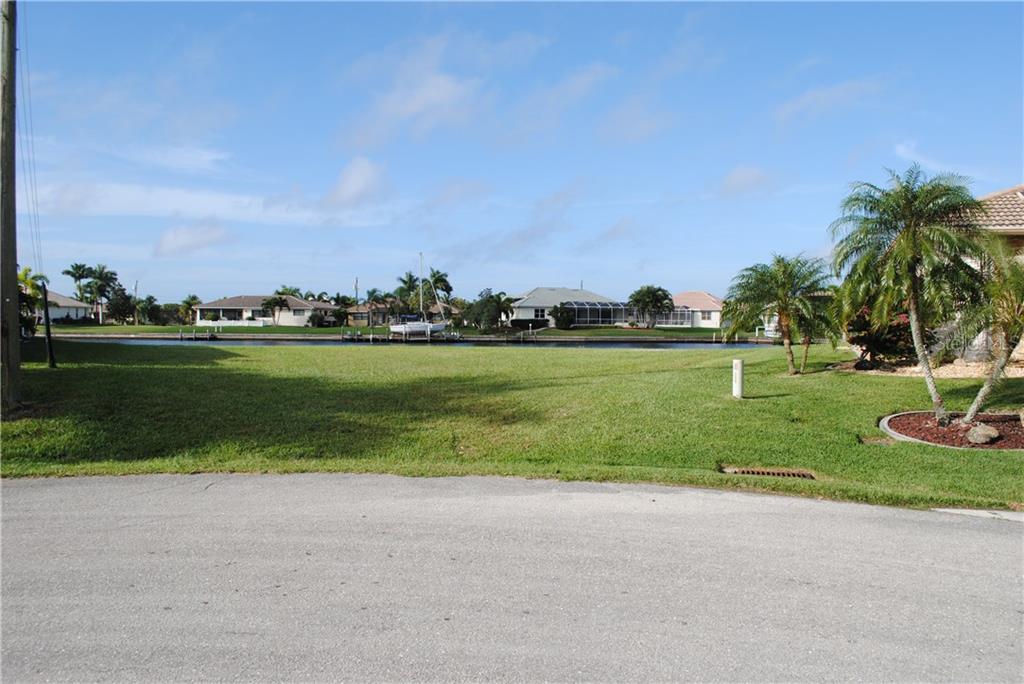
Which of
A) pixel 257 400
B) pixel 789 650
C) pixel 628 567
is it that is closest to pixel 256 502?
pixel 628 567

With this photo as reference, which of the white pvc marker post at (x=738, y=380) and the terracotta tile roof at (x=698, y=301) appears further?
the terracotta tile roof at (x=698, y=301)

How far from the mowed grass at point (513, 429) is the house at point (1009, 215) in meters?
4.55

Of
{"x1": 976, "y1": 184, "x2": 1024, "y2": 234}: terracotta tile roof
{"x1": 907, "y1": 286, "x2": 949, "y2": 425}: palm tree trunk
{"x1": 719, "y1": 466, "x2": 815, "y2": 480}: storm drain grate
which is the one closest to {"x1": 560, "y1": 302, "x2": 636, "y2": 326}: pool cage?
{"x1": 976, "y1": 184, "x2": 1024, "y2": 234}: terracotta tile roof

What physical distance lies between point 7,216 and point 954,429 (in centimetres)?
1447

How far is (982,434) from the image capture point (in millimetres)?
9867

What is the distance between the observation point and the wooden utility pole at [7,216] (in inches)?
400

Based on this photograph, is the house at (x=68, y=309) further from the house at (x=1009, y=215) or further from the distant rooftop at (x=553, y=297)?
the house at (x=1009, y=215)

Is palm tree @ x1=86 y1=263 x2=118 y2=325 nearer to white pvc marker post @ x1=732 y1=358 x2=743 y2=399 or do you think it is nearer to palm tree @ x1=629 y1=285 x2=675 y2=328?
palm tree @ x1=629 y1=285 x2=675 y2=328

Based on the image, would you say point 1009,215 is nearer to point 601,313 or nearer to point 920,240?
point 920,240

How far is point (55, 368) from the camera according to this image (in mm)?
16062

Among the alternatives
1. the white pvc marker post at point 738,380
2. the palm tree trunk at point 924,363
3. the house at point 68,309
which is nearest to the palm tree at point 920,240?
the palm tree trunk at point 924,363

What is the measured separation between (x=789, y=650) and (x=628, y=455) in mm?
5883

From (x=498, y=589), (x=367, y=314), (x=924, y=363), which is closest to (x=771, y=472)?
(x=924, y=363)

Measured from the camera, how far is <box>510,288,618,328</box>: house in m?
81.1
